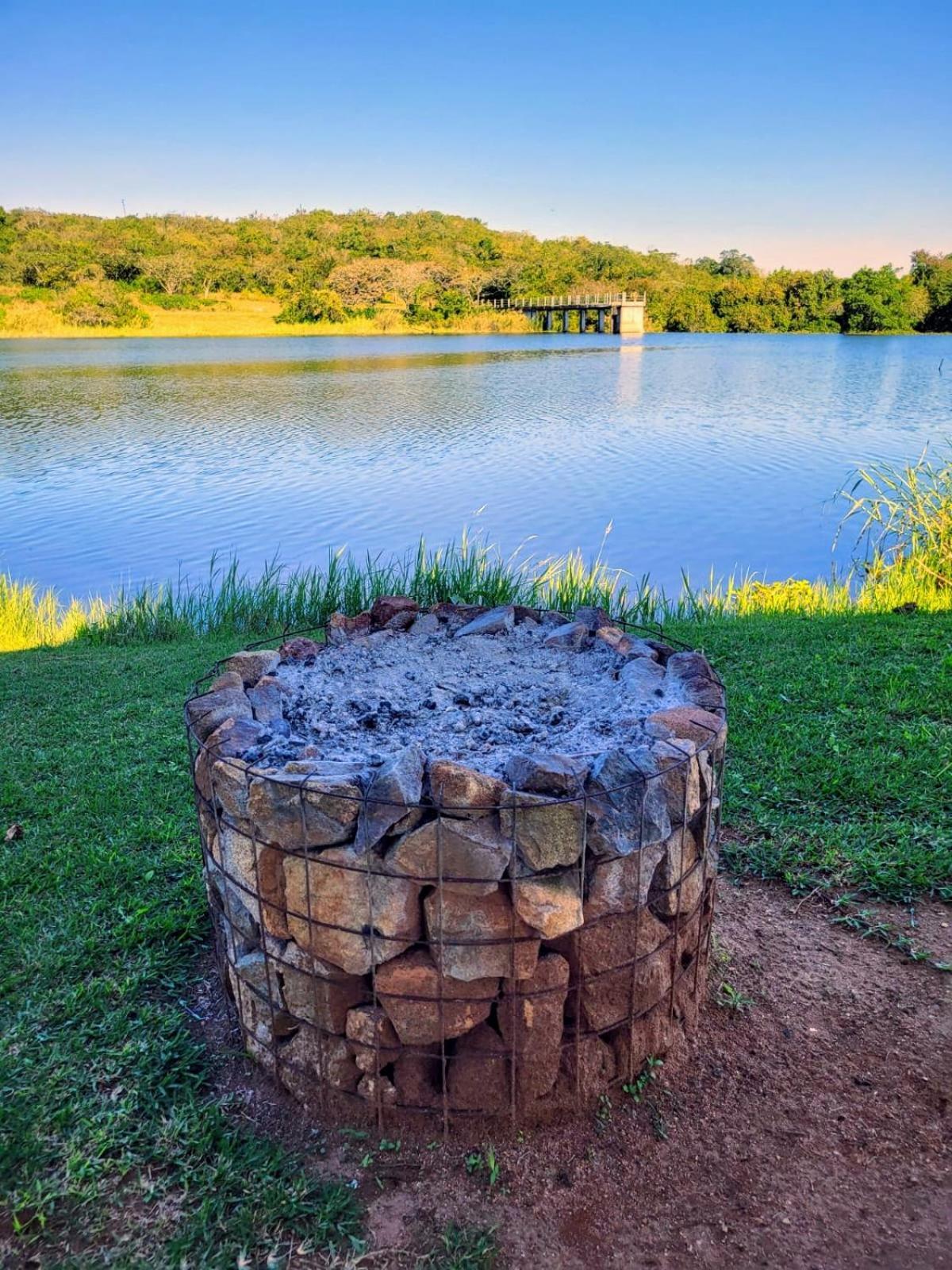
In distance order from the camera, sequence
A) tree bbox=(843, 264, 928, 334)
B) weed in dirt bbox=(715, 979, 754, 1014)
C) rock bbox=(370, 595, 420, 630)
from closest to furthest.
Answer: weed in dirt bbox=(715, 979, 754, 1014) → rock bbox=(370, 595, 420, 630) → tree bbox=(843, 264, 928, 334)

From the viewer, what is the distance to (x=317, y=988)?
2.40 metres

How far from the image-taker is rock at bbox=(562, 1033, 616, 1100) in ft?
7.95

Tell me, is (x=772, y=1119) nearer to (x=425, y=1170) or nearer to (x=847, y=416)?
(x=425, y=1170)

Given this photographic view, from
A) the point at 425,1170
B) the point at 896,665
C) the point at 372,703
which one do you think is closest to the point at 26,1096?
the point at 425,1170

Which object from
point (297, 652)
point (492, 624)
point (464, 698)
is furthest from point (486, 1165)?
point (492, 624)

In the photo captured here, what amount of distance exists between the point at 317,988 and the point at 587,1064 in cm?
79

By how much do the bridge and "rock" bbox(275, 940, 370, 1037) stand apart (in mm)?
59879

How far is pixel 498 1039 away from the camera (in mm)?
2363

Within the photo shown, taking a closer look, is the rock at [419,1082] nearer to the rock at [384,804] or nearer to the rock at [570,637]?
the rock at [384,804]

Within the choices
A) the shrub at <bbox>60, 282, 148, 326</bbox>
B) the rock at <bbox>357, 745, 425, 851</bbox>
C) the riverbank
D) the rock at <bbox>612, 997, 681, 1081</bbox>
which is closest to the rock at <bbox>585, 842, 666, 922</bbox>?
the rock at <bbox>612, 997, 681, 1081</bbox>

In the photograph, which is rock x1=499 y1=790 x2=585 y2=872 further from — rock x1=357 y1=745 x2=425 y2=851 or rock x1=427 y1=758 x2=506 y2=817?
rock x1=357 y1=745 x2=425 y2=851

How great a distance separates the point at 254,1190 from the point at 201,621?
21.4ft

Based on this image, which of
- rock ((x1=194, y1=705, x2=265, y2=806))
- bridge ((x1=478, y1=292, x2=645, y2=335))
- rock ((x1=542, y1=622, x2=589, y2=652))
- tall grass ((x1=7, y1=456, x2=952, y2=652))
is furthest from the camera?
bridge ((x1=478, y1=292, x2=645, y2=335))

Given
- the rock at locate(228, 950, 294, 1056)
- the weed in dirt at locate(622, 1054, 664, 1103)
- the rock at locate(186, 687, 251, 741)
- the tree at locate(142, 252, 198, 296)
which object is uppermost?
the tree at locate(142, 252, 198, 296)
